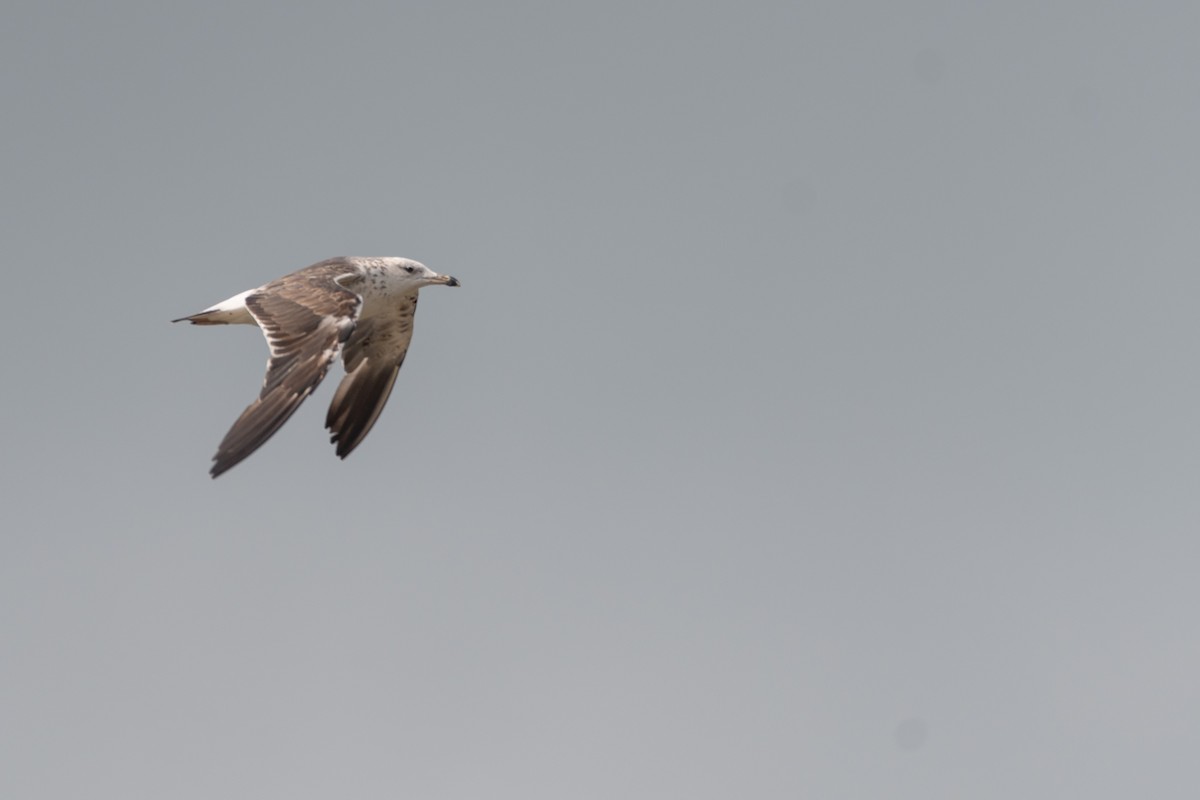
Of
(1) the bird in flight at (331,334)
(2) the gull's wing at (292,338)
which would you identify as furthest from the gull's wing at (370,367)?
(2) the gull's wing at (292,338)

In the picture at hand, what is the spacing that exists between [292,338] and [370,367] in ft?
20.8

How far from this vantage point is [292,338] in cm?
2778

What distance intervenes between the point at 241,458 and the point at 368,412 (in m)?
A: 9.20

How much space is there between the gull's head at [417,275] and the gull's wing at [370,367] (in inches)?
25.0

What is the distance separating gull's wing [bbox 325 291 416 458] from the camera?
1315 inches

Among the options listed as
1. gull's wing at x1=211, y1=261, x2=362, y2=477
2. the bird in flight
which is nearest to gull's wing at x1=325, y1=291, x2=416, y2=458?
the bird in flight

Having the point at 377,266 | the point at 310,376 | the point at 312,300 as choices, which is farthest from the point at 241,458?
the point at 377,266

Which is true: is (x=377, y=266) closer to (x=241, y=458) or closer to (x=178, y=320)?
(x=178, y=320)

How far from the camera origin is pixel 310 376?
26875 millimetres

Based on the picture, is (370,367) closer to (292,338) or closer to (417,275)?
(417,275)

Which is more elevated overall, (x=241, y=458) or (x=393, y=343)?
(x=393, y=343)

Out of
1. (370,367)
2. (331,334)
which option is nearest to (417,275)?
(370,367)

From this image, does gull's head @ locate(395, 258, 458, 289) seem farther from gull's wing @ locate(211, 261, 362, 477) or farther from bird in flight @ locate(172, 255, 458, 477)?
gull's wing @ locate(211, 261, 362, 477)

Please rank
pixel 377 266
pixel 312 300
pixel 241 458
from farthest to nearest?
pixel 377 266
pixel 312 300
pixel 241 458
